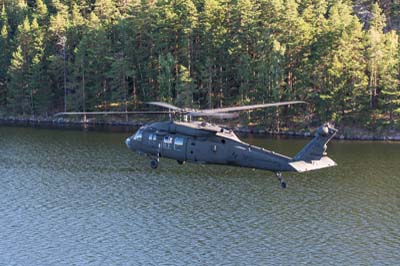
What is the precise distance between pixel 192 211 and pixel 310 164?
115 feet

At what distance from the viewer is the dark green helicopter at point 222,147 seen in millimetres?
41219

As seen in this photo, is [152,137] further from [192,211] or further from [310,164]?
[192,211]

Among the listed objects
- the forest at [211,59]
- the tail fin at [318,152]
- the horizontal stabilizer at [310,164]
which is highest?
the forest at [211,59]

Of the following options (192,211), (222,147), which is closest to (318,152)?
(222,147)

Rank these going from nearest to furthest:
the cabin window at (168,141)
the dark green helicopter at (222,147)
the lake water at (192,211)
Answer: the dark green helicopter at (222,147)
the cabin window at (168,141)
the lake water at (192,211)

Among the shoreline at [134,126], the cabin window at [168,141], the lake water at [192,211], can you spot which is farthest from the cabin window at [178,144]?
the shoreline at [134,126]

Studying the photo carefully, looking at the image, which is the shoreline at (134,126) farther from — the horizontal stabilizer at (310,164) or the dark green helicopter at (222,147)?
the horizontal stabilizer at (310,164)

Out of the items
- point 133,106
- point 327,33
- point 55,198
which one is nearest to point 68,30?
point 133,106

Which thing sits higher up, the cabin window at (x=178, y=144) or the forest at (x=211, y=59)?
the forest at (x=211, y=59)

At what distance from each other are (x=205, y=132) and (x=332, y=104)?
242 feet

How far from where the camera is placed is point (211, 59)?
123562 mm

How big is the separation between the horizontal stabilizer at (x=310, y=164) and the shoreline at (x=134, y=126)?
7079 centimetres

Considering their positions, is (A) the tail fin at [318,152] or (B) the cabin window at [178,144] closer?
(A) the tail fin at [318,152]

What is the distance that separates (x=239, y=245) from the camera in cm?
6475
